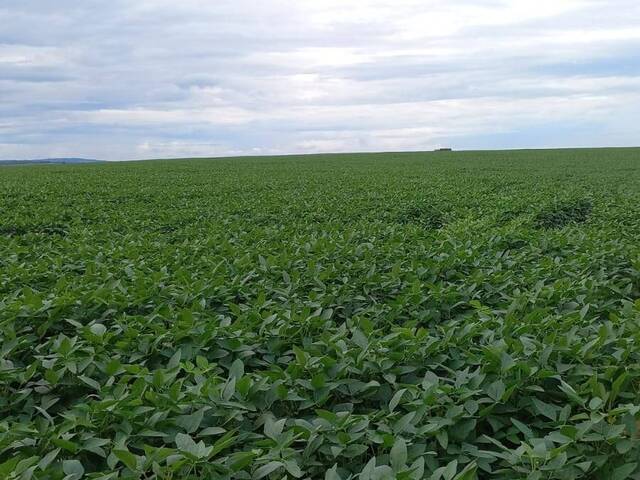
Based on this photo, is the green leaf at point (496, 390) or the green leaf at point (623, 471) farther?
the green leaf at point (496, 390)

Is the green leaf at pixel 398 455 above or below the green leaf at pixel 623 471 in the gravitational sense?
above

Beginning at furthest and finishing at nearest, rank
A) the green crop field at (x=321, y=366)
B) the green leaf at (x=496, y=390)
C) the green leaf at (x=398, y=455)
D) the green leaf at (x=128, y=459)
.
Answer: the green leaf at (x=496, y=390)
the green crop field at (x=321, y=366)
the green leaf at (x=398, y=455)
the green leaf at (x=128, y=459)

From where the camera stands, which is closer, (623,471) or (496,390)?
(623,471)

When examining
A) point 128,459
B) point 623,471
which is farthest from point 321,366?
point 623,471

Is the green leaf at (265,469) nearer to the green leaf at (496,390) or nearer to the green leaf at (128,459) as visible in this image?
the green leaf at (128,459)

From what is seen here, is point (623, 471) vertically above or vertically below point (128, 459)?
below

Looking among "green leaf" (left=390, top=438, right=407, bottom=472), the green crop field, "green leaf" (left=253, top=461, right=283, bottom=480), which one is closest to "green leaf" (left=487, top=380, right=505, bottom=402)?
the green crop field

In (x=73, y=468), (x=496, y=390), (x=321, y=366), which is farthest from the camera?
(x=321, y=366)

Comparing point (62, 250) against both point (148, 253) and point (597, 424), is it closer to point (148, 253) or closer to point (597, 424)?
point (148, 253)

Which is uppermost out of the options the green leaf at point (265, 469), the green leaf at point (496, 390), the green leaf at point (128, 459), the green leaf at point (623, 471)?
the green leaf at point (128, 459)

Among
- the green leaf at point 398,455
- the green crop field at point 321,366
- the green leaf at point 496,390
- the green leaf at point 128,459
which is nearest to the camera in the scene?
the green leaf at point 128,459

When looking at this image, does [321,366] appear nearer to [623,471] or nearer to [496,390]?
[496,390]

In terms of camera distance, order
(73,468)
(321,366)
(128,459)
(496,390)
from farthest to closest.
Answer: (321,366) < (496,390) < (73,468) < (128,459)

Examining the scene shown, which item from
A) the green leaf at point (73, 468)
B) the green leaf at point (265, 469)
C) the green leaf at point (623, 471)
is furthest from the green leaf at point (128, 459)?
the green leaf at point (623, 471)
